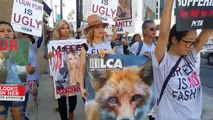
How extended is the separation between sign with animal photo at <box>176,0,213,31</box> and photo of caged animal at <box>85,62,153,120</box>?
0.96m

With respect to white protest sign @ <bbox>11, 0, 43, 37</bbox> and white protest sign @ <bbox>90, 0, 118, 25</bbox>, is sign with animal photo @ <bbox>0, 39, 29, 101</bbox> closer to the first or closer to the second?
white protest sign @ <bbox>11, 0, 43, 37</bbox>

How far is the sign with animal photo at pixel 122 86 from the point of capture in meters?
3.94

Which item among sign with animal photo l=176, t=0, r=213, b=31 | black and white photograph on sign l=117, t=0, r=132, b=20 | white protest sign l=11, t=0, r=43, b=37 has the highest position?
black and white photograph on sign l=117, t=0, r=132, b=20

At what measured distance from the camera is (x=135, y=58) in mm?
4027

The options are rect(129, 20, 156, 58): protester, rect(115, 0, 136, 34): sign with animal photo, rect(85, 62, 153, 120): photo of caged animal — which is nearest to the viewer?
rect(85, 62, 153, 120): photo of caged animal

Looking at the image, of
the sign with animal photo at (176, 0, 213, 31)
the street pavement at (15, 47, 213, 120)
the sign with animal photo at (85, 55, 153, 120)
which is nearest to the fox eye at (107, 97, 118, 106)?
the sign with animal photo at (85, 55, 153, 120)

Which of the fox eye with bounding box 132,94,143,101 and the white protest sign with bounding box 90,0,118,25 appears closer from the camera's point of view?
the fox eye with bounding box 132,94,143,101

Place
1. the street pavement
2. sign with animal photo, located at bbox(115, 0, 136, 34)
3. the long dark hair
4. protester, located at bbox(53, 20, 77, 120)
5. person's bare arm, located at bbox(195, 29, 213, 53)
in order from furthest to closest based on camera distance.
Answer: sign with animal photo, located at bbox(115, 0, 136, 34) → the street pavement → protester, located at bbox(53, 20, 77, 120) → person's bare arm, located at bbox(195, 29, 213, 53) → the long dark hair

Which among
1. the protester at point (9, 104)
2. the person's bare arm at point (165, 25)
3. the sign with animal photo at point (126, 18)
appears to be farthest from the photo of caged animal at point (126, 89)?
the sign with animal photo at point (126, 18)

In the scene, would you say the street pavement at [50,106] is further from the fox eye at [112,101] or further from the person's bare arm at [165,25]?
the person's bare arm at [165,25]

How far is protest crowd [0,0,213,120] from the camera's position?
2939 mm

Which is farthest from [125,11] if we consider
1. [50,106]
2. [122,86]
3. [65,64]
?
[122,86]

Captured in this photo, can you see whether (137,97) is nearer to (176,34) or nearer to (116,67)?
(116,67)

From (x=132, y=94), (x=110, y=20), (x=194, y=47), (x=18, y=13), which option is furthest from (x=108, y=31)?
(x=194, y=47)
